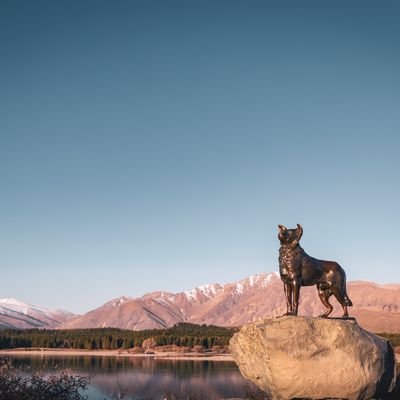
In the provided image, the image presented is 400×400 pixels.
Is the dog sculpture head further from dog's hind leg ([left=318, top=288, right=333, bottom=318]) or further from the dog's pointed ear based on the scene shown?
dog's hind leg ([left=318, top=288, right=333, bottom=318])

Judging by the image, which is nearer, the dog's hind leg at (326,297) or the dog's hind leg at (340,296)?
the dog's hind leg at (340,296)

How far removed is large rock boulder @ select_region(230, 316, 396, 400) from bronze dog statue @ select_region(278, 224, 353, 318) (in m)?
1.05

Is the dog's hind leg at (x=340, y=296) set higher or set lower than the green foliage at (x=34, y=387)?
higher

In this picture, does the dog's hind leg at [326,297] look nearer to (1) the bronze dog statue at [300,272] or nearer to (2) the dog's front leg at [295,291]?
(1) the bronze dog statue at [300,272]

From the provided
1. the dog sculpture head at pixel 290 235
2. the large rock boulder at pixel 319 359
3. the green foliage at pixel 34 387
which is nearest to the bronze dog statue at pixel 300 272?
the dog sculpture head at pixel 290 235

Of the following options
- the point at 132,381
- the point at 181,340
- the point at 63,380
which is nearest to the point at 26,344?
the point at 181,340

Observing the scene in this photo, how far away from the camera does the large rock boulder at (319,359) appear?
13.0m

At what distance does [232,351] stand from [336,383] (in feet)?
10.0

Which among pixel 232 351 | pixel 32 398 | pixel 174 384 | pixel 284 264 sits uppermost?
pixel 284 264

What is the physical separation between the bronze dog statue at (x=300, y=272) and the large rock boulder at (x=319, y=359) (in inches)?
41.3

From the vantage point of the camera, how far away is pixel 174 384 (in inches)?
1741

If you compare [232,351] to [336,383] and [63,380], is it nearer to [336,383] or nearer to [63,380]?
[336,383]

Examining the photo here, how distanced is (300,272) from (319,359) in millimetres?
2365

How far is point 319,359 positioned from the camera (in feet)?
42.9
